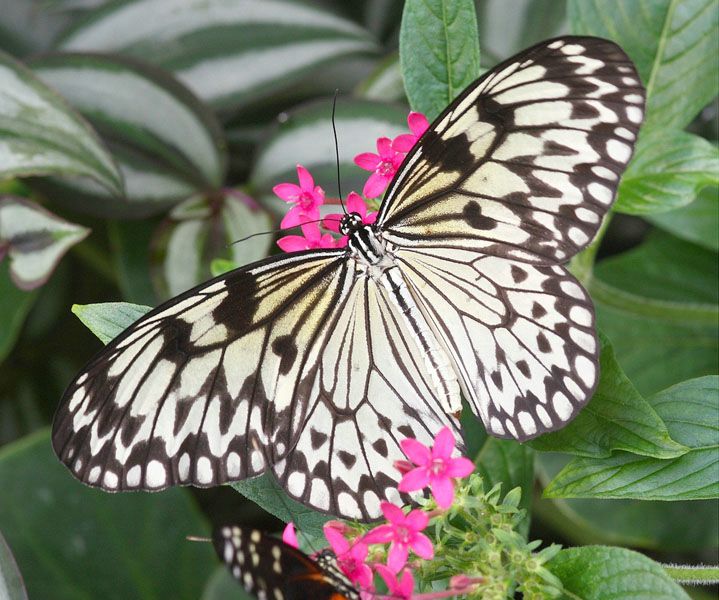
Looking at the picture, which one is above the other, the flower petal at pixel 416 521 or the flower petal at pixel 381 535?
the flower petal at pixel 416 521

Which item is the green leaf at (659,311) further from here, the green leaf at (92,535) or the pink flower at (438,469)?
the green leaf at (92,535)

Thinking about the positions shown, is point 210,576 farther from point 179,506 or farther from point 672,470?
point 672,470

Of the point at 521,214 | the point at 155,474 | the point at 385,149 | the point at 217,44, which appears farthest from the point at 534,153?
the point at 217,44

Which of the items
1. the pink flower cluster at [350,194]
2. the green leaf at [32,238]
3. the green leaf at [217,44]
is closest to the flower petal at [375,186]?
the pink flower cluster at [350,194]

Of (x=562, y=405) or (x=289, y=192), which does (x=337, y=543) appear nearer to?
(x=562, y=405)

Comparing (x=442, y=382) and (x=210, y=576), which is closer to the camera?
(x=442, y=382)

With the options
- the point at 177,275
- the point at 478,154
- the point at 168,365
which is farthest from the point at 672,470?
the point at 177,275
